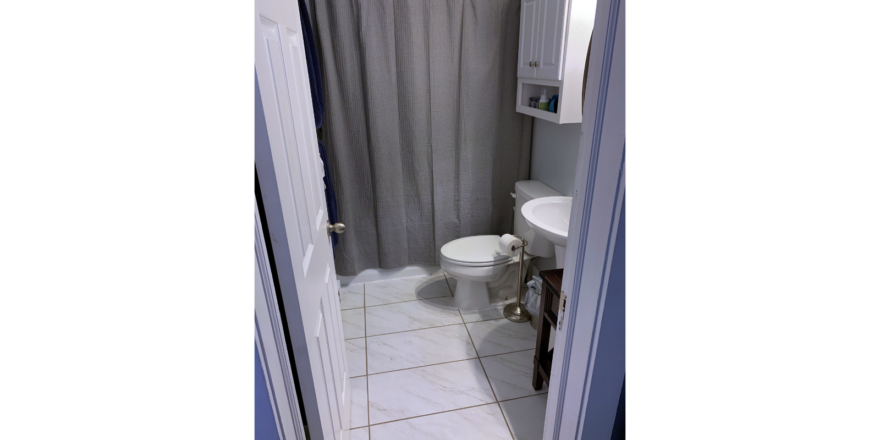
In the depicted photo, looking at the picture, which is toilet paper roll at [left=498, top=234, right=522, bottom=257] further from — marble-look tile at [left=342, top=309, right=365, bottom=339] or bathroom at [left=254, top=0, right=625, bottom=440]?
marble-look tile at [left=342, top=309, right=365, bottom=339]

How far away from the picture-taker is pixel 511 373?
198 cm

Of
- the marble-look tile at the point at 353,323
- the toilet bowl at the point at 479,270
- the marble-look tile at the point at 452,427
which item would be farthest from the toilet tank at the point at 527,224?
the marble-look tile at the point at 353,323

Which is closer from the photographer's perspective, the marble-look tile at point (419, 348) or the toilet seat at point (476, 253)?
the marble-look tile at point (419, 348)

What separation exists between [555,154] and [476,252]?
27.8 inches

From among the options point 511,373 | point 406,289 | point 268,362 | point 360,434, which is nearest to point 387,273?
point 406,289

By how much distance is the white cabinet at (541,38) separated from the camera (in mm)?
1853

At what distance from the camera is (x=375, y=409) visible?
1.79 meters

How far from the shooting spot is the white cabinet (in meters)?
1.85

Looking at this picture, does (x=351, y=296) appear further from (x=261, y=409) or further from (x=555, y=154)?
(x=261, y=409)

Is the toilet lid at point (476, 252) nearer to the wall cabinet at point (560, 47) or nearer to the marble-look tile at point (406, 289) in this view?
the marble-look tile at point (406, 289)

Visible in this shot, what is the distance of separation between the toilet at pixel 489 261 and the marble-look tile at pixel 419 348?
230mm
